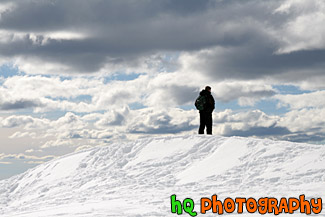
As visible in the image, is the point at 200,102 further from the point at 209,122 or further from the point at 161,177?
the point at 161,177

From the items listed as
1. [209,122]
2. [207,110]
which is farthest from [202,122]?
[207,110]

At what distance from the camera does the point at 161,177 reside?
12.4m

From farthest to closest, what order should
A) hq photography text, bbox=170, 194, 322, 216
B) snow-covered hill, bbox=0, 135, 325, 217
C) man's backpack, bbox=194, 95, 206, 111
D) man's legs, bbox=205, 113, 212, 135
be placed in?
man's legs, bbox=205, 113, 212, 135 → man's backpack, bbox=194, 95, 206, 111 → snow-covered hill, bbox=0, 135, 325, 217 → hq photography text, bbox=170, 194, 322, 216

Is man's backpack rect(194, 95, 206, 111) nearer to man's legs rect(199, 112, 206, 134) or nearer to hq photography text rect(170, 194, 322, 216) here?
man's legs rect(199, 112, 206, 134)

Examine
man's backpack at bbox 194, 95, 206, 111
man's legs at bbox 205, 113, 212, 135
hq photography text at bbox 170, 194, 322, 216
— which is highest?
man's backpack at bbox 194, 95, 206, 111

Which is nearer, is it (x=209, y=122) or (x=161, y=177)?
(x=161, y=177)

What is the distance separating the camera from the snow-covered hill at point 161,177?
980 centimetres

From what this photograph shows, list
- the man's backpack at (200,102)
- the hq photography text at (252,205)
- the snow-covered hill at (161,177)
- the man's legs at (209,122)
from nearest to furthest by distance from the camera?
the hq photography text at (252,205) < the snow-covered hill at (161,177) < the man's backpack at (200,102) < the man's legs at (209,122)

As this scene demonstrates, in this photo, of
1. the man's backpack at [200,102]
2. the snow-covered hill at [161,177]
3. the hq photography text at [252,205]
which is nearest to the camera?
the hq photography text at [252,205]

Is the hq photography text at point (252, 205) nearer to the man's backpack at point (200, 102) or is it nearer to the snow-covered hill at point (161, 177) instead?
the snow-covered hill at point (161, 177)

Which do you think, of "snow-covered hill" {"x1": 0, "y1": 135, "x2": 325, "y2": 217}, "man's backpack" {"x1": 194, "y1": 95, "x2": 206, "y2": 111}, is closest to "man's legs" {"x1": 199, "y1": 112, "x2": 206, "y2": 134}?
"man's backpack" {"x1": 194, "y1": 95, "x2": 206, "y2": 111}

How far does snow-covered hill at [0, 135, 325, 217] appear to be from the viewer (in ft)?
32.2

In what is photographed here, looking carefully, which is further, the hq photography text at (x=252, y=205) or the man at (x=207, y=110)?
the man at (x=207, y=110)

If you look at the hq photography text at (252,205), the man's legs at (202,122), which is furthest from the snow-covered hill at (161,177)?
the man's legs at (202,122)
